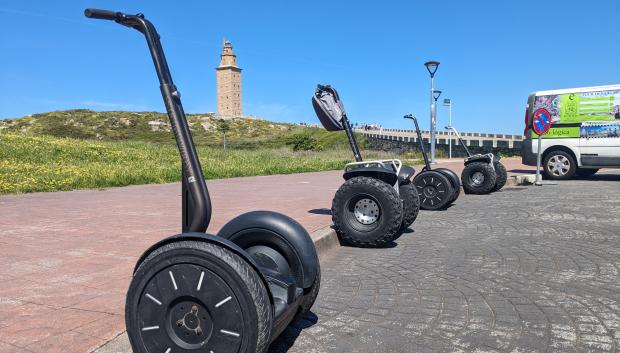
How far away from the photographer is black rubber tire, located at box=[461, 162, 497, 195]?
10914 mm

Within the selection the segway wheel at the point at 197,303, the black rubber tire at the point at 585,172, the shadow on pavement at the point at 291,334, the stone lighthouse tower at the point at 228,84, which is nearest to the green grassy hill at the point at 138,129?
the stone lighthouse tower at the point at 228,84

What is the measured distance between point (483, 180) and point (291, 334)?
9018 mm

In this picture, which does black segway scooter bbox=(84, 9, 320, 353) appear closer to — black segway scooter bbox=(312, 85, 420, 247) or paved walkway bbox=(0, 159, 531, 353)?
paved walkway bbox=(0, 159, 531, 353)

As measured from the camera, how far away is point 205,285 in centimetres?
206

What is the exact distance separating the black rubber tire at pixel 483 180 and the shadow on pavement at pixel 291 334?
337 inches

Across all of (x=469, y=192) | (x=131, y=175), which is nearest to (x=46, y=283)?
(x=469, y=192)

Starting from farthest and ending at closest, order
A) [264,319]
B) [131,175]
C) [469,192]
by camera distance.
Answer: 1. [131,175]
2. [469,192]
3. [264,319]

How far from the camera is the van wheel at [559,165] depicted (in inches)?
576

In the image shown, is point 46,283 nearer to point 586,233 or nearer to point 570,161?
point 586,233

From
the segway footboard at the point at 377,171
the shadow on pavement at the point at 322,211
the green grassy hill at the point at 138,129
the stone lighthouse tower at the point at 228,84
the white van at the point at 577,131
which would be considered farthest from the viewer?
the stone lighthouse tower at the point at 228,84

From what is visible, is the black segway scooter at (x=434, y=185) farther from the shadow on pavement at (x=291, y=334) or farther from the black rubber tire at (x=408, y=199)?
the shadow on pavement at (x=291, y=334)

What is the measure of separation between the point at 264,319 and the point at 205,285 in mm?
292

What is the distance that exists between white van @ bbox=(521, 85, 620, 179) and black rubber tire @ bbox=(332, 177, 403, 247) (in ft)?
36.8

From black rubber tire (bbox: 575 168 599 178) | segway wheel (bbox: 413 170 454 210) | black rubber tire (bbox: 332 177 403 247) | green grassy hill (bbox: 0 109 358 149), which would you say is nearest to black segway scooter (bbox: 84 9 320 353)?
black rubber tire (bbox: 332 177 403 247)
